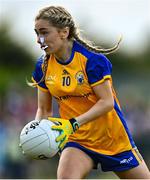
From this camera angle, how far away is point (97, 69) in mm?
7074

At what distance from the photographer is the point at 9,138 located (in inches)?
591

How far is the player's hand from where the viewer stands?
693cm

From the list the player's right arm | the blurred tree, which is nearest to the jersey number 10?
the player's right arm

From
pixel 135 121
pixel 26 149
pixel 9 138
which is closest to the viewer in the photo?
pixel 26 149

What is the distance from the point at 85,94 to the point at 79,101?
0.10m

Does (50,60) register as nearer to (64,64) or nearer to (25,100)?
(64,64)

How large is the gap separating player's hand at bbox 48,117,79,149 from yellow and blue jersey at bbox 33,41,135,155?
33 cm

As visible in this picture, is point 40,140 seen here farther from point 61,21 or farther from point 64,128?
point 61,21

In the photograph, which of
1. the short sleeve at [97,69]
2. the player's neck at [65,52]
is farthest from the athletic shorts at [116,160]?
the player's neck at [65,52]

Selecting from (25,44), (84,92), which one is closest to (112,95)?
(84,92)

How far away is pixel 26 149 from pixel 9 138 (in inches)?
317

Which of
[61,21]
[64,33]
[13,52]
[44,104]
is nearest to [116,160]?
[44,104]

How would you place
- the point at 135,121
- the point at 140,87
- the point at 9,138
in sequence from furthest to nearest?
the point at 140,87 → the point at 135,121 → the point at 9,138

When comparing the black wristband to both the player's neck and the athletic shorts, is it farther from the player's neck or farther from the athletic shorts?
the player's neck
